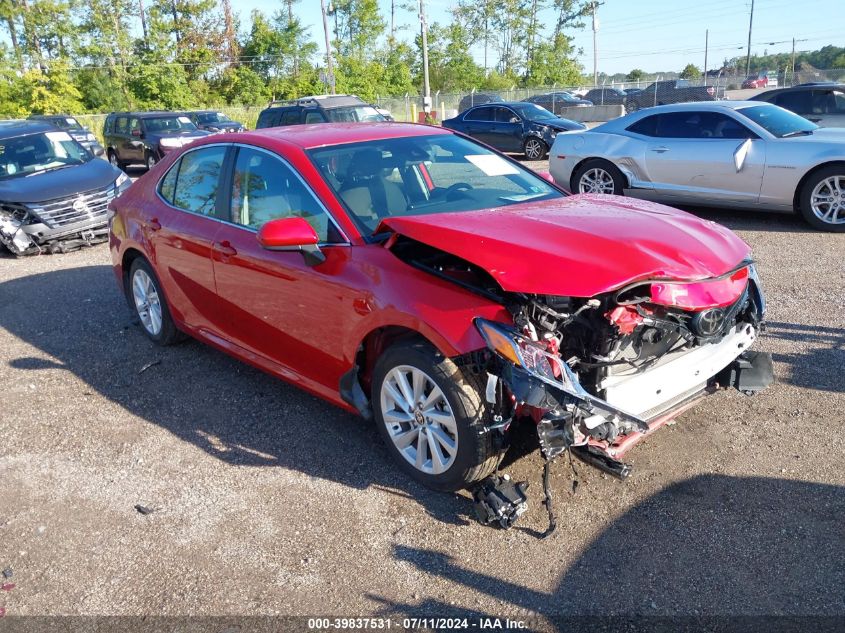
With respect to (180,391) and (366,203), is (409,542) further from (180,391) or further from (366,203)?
(180,391)

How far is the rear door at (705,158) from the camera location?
8.72m

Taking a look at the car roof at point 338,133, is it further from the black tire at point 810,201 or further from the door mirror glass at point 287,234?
the black tire at point 810,201

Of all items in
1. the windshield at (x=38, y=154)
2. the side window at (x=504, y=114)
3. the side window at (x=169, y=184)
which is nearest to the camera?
the side window at (x=169, y=184)

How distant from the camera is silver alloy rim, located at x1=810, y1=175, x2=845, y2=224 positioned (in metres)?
8.27

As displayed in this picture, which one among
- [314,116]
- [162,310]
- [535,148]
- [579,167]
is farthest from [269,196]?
[535,148]

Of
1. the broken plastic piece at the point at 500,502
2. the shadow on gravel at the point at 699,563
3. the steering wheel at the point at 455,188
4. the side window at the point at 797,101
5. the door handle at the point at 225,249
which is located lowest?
the shadow on gravel at the point at 699,563

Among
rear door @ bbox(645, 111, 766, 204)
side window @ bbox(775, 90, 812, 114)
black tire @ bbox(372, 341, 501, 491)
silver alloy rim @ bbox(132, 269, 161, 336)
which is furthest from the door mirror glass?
side window @ bbox(775, 90, 812, 114)

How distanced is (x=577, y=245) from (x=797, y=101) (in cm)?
1365

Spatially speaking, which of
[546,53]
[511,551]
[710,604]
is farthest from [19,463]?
[546,53]

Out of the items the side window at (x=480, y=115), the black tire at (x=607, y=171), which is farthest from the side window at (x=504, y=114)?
the black tire at (x=607, y=171)

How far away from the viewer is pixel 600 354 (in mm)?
3172

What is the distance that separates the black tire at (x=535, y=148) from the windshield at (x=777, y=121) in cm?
924

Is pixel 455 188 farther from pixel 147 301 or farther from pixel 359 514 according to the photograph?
pixel 147 301

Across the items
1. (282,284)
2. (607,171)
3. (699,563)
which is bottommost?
(699,563)
